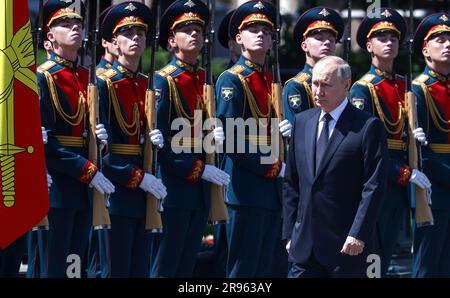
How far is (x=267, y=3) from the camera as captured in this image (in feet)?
43.1

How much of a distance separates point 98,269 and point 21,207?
1.91m

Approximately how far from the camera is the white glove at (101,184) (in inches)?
463

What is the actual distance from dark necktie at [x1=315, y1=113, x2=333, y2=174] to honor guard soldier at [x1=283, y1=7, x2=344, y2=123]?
2.64 meters

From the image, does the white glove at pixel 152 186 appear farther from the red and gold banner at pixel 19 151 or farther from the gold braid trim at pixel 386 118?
the gold braid trim at pixel 386 118

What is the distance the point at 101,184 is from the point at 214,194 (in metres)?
1.16

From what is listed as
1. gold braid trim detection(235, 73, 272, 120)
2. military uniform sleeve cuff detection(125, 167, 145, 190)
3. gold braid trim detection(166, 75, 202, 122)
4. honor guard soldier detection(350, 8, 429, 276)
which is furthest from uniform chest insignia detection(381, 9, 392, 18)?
military uniform sleeve cuff detection(125, 167, 145, 190)

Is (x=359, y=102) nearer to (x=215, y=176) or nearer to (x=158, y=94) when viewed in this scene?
(x=215, y=176)

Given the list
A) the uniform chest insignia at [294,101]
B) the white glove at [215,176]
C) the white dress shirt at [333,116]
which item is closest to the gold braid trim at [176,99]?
the white glove at [215,176]

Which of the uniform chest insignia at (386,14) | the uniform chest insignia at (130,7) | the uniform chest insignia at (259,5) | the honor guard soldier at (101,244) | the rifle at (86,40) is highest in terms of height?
the uniform chest insignia at (259,5)

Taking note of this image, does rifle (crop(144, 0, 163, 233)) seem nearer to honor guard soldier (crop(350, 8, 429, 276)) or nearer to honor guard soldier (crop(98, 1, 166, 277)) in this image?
honor guard soldier (crop(98, 1, 166, 277))

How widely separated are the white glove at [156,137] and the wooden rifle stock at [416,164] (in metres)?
2.22

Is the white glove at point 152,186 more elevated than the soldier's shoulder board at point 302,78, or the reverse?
the soldier's shoulder board at point 302,78

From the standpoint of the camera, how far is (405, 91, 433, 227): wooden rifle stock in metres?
12.9

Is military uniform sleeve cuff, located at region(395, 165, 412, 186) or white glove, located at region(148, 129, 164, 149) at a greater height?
white glove, located at region(148, 129, 164, 149)
